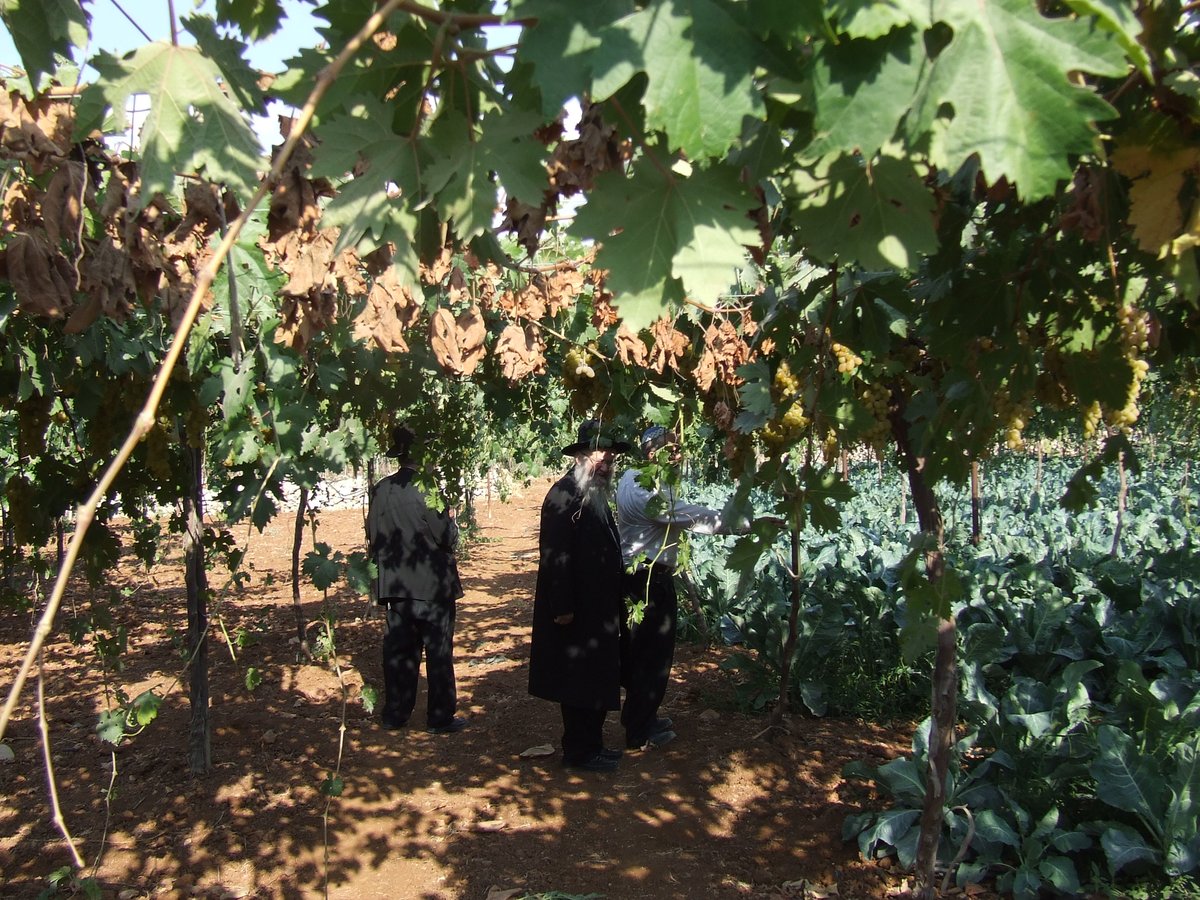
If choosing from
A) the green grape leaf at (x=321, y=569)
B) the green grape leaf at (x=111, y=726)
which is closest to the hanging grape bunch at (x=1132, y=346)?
the green grape leaf at (x=321, y=569)

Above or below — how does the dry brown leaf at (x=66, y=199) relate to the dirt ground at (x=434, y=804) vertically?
above

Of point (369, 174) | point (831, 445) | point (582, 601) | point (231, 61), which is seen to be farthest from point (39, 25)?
point (582, 601)

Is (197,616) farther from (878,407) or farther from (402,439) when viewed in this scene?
(878,407)

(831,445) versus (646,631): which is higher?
(831,445)

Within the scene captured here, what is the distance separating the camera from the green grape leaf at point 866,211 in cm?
116

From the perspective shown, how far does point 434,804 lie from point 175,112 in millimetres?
4284

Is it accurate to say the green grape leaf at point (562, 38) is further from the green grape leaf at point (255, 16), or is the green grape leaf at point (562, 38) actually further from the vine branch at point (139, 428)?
the green grape leaf at point (255, 16)

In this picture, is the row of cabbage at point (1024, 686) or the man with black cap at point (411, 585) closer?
the row of cabbage at point (1024, 686)

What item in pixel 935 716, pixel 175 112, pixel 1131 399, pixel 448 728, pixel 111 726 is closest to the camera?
pixel 175 112

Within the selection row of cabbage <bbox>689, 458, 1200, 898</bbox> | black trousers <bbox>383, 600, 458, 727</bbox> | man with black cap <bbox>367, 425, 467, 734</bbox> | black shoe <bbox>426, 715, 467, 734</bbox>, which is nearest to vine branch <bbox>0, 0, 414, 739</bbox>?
row of cabbage <bbox>689, 458, 1200, 898</bbox>

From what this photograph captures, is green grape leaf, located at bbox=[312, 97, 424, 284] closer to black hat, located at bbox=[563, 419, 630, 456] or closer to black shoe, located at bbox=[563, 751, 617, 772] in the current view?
black hat, located at bbox=[563, 419, 630, 456]

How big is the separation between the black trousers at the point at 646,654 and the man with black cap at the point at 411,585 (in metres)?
1.27

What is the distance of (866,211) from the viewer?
120 cm

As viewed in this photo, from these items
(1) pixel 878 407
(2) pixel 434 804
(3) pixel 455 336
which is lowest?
(2) pixel 434 804
